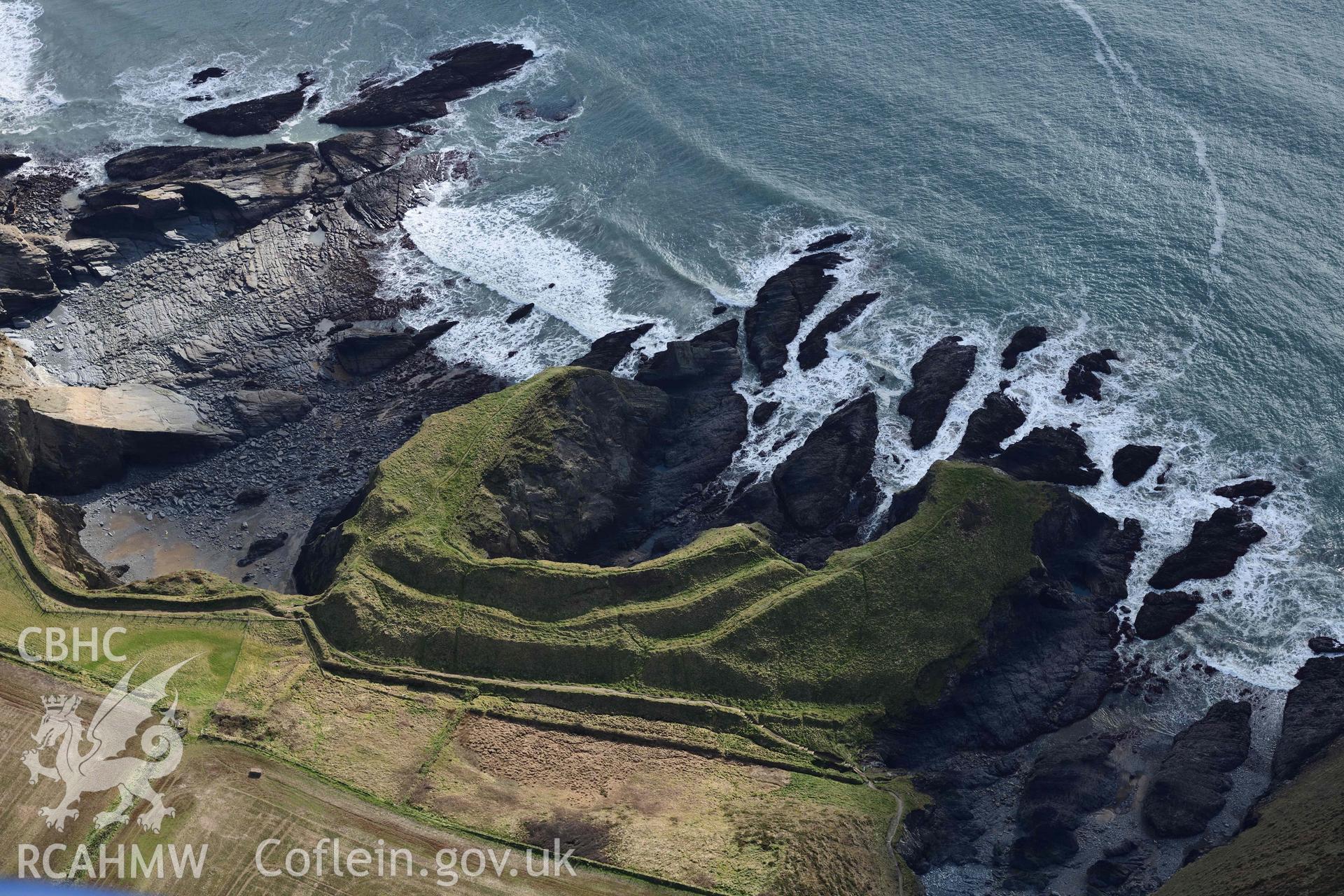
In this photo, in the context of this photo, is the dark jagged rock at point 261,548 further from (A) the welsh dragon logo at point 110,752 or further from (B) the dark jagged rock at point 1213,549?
(B) the dark jagged rock at point 1213,549

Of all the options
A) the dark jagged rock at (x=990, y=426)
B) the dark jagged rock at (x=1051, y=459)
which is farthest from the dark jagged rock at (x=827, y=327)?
the dark jagged rock at (x=1051, y=459)

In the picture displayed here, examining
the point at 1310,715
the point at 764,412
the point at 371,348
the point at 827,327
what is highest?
the point at 827,327

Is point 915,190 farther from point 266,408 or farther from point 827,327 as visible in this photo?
point 266,408

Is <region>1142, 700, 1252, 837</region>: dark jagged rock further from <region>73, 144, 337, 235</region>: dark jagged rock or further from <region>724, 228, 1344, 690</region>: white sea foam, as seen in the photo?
<region>73, 144, 337, 235</region>: dark jagged rock

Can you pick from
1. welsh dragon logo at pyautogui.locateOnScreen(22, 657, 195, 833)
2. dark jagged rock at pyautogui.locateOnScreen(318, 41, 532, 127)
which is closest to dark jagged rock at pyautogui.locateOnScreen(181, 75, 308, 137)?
dark jagged rock at pyautogui.locateOnScreen(318, 41, 532, 127)

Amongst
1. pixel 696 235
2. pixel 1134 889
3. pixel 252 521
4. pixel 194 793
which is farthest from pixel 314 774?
pixel 696 235

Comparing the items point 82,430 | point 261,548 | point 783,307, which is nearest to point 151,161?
point 82,430
